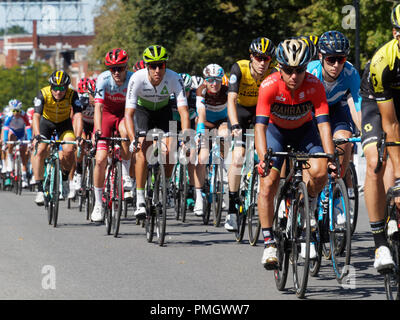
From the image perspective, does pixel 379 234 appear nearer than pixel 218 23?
Yes

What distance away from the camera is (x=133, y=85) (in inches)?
429

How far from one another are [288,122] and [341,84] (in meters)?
1.64

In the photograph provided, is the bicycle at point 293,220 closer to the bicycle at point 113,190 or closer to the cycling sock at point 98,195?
the bicycle at point 113,190

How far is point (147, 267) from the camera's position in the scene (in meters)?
8.91

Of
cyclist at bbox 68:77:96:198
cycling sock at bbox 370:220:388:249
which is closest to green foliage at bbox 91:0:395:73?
cyclist at bbox 68:77:96:198

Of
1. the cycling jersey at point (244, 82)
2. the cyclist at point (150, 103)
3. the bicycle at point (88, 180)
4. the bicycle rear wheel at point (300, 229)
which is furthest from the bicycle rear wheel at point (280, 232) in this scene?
the bicycle at point (88, 180)

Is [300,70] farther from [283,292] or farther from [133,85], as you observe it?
[133,85]

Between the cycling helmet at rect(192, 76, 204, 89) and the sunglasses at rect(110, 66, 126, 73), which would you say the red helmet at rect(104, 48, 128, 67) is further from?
the cycling helmet at rect(192, 76, 204, 89)

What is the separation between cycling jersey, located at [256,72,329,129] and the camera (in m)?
7.82

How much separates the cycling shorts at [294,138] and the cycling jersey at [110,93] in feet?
14.2

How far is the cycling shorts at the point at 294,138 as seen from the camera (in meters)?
8.27

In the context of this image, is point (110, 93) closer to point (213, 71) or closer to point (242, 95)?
point (213, 71)

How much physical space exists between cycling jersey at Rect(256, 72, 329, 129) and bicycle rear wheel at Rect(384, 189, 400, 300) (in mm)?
1604

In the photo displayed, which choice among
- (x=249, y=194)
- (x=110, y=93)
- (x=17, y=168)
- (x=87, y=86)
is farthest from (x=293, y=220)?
(x=17, y=168)
